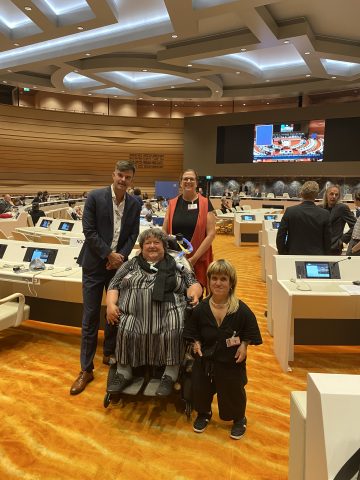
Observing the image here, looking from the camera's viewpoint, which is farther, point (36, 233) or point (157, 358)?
point (36, 233)

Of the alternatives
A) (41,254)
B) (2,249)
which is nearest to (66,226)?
(2,249)

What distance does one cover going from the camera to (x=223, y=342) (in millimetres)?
2555

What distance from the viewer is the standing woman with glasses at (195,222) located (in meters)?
3.45

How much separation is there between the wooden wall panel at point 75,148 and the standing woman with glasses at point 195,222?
647 inches

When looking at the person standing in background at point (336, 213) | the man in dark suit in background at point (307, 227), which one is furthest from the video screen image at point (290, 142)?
the man in dark suit in background at point (307, 227)

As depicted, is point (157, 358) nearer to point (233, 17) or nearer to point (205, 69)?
point (233, 17)

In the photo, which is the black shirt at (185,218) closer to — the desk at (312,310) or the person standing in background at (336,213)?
the desk at (312,310)

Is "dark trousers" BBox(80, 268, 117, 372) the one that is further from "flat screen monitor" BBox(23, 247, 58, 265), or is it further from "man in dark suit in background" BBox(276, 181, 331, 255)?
"man in dark suit in background" BBox(276, 181, 331, 255)

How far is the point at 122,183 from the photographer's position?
3.08 meters

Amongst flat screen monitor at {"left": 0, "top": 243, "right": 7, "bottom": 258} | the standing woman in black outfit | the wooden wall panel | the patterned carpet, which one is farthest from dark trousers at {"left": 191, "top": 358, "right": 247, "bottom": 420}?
the wooden wall panel

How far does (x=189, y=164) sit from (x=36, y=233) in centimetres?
1446

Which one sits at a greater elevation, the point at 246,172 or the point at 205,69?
the point at 205,69

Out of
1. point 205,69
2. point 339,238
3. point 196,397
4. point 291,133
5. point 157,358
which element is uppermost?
point 205,69

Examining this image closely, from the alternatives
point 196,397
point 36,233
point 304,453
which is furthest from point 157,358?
point 36,233
